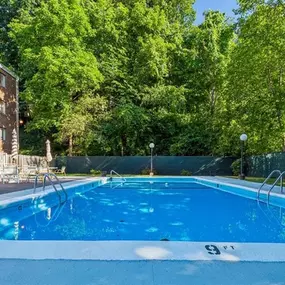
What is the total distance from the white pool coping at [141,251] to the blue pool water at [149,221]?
122 cm

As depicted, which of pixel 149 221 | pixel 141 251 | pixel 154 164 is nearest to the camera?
pixel 141 251

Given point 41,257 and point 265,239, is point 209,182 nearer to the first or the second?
point 265,239

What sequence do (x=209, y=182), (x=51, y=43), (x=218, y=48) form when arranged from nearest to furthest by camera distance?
(x=209, y=182) < (x=51, y=43) < (x=218, y=48)

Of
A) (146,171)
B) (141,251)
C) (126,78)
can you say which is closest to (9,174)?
(141,251)

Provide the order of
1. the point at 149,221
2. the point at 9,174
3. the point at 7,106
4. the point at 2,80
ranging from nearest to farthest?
the point at 149,221 < the point at 9,174 < the point at 2,80 < the point at 7,106

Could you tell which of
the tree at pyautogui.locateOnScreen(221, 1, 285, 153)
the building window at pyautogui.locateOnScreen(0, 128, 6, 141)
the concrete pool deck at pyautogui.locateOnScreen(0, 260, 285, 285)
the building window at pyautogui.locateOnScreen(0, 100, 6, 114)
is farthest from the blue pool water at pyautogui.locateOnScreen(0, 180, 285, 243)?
the building window at pyautogui.locateOnScreen(0, 100, 6, 114)

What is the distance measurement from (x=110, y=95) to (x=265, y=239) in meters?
20.5

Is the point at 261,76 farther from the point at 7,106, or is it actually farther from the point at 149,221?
the point at 7,106

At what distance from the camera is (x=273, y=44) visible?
14297 millimetres

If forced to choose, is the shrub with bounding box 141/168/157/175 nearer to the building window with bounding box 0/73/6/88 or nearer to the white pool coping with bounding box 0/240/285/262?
the building window with bounding box 0/73/6/88

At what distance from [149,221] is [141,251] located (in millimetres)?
2862

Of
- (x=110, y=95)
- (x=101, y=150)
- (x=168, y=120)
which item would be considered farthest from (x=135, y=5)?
(x=101, y=150)

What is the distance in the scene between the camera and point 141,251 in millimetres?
2924

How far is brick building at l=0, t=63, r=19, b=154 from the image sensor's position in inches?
782
